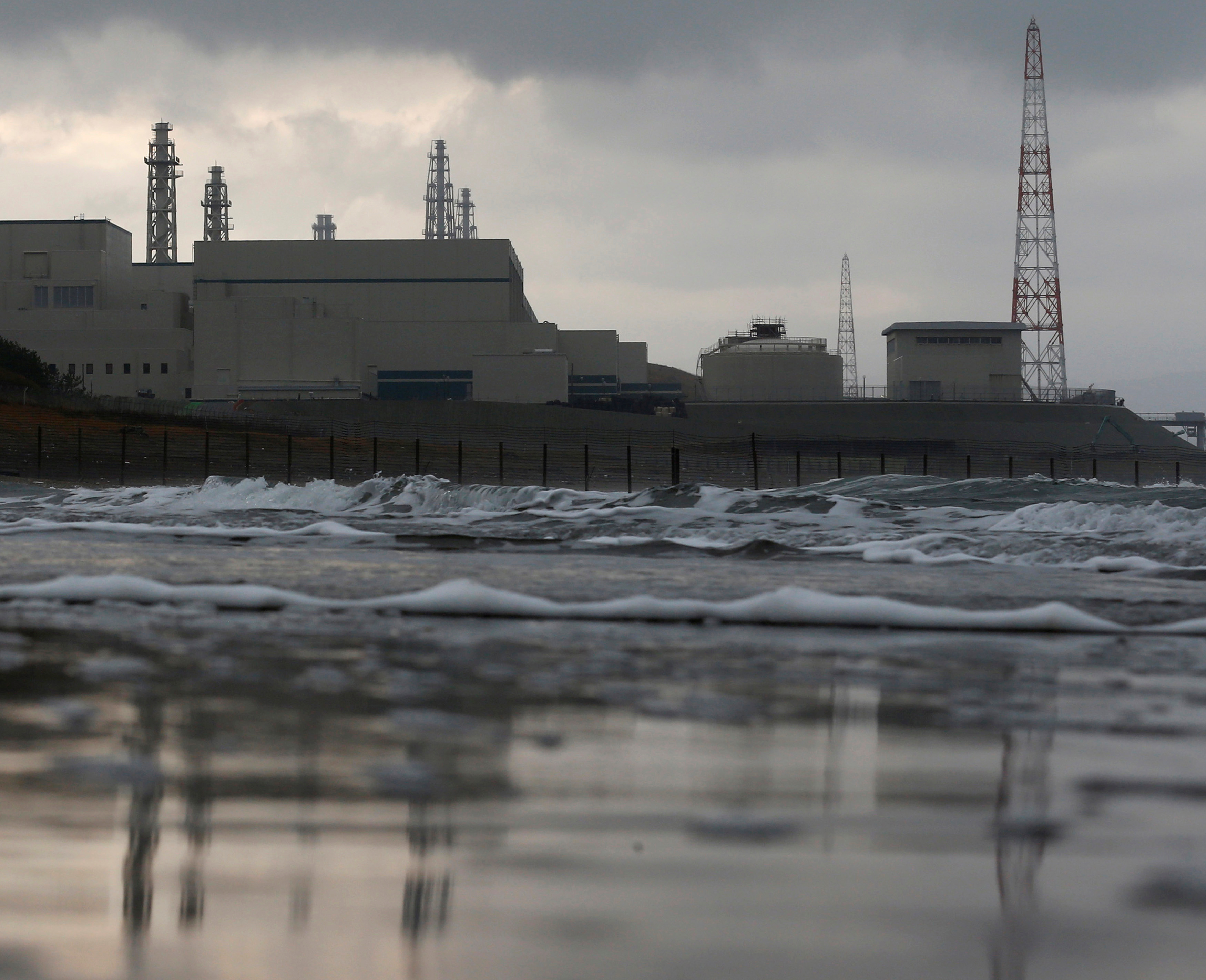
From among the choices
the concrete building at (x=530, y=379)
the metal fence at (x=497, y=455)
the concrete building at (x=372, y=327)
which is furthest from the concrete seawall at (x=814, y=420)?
the concrete building at (x=372, y=327)

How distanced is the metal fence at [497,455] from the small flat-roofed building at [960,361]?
12.3 meters

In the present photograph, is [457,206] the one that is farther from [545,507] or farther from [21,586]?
[21,586]

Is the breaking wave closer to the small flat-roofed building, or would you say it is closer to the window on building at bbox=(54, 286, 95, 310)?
the small flat-roofed building

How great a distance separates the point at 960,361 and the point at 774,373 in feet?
44.4

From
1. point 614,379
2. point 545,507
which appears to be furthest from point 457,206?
point 545,507

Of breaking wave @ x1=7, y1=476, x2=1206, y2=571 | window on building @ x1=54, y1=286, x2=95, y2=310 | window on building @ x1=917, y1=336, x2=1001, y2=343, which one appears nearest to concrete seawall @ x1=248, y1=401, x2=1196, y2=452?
window on building @ x1=917, y1=336, x2=1001, y2=343

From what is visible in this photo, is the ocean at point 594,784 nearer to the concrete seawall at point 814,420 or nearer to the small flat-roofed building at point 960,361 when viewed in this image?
the concrete seawall at point 814,420

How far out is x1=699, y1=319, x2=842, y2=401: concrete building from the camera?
82.4m

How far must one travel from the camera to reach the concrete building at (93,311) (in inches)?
3164

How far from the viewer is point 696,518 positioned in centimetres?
2520

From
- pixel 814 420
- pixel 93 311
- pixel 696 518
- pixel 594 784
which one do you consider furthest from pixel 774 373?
pixel 594 784

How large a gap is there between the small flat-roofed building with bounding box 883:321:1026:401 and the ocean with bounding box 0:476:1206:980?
3019 inches

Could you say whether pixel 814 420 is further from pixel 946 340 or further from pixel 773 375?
pixel 946 340

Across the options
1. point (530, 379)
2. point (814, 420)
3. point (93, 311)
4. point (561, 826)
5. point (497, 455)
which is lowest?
point (561, 826)
